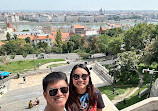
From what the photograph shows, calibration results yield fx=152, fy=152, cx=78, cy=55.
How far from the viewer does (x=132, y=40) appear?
864 inches

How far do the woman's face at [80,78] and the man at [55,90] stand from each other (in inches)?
25.7

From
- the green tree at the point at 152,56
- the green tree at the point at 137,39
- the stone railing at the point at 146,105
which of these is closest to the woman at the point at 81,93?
the stone railing at the point at 146,105

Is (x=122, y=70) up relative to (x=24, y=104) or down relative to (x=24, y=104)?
up

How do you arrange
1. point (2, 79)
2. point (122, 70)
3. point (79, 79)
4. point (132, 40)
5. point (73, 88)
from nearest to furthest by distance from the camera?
point (79, 79), point (73, 88), point (122, 70), point (2, 79), point (132, 40)

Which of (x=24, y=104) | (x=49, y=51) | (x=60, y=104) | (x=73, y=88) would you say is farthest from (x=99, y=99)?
(x=49, y=51)

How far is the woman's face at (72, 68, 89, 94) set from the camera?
8.73 ft

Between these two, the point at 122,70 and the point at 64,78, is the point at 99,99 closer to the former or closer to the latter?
the point at 64,78

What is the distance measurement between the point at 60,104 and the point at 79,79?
2.45ft

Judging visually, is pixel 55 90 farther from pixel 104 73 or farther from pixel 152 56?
pixel 104 73

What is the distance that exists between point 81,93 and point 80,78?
14.8 inches

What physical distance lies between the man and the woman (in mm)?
678

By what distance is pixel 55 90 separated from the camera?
1960 millimetres

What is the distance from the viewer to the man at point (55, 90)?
1969 mm

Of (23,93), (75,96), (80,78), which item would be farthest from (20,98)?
(80,78)
